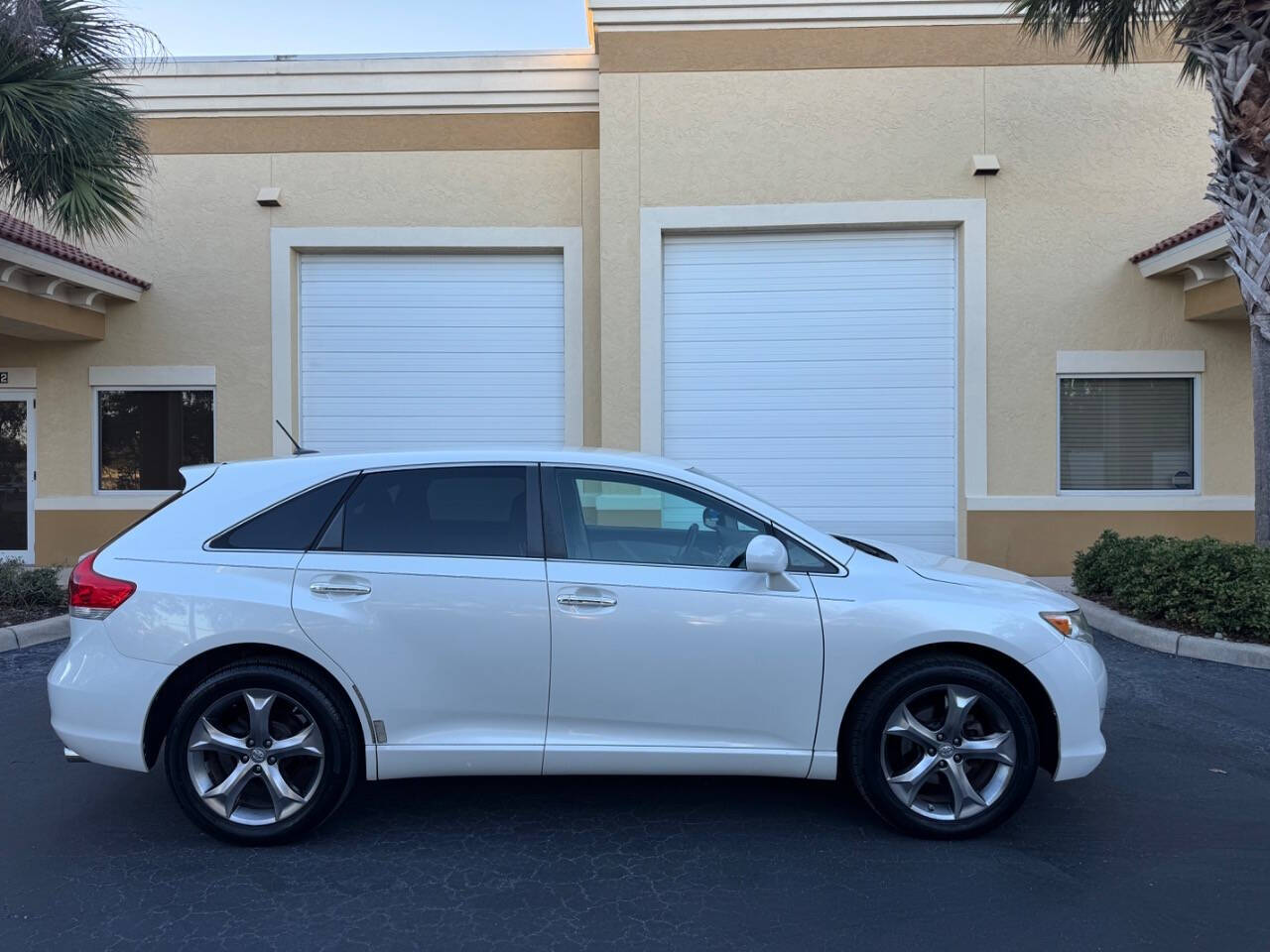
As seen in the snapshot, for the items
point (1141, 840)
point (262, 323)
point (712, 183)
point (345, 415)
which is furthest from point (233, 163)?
point (1141, 840)

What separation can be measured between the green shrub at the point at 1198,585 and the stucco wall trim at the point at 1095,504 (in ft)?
7.11

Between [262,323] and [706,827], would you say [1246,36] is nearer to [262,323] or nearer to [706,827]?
[706,827]

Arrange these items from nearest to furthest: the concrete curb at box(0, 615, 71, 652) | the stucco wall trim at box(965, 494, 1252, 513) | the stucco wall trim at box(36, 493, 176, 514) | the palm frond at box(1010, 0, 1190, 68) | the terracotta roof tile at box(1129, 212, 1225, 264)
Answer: the concrete curb at box(0, 615, 71, 652)
the palm frond at box(1010, 0, 1190, 68)
the terracotta roof tile at box(1129, 212, 1225, 264)
the stucco wall trim at box(965, 494, 1252, 513)
the stucco wall trim at box(36, 493, 176, 514)

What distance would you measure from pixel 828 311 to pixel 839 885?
8.41 m

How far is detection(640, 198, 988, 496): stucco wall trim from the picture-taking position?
1051 cm

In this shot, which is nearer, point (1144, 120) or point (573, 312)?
A: point (1144, 120)

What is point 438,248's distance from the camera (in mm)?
11438

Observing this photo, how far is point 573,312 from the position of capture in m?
11.3

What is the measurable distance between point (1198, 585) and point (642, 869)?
5832 millimetres

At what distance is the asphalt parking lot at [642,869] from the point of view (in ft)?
10.3

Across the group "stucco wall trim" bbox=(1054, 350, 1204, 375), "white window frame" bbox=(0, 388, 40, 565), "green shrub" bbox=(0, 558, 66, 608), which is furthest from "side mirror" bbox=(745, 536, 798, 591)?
"white window frame" bbox=(0, 388, 40, 565)

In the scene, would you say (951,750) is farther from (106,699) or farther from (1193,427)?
(1193,427)

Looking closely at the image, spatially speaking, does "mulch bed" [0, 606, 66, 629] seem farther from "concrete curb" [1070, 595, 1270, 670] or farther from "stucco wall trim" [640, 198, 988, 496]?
"concrete curb" [1070, 595, 1270, 670]

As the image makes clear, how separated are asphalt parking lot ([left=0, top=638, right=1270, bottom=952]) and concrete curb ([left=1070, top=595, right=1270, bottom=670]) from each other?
89.4 inches
